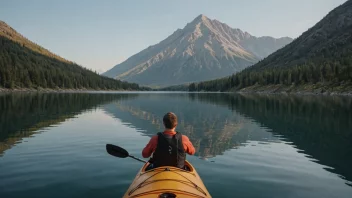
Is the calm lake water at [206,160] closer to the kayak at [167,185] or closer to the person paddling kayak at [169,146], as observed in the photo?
the person paddling kayak at [169,146]

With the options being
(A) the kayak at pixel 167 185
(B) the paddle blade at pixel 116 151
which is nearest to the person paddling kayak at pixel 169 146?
(A) the kayak at pixel 167 185

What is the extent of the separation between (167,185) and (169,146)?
1787 millimetres

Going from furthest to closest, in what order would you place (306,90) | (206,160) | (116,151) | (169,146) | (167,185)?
(306,90) → (206,160) → (116,151) → (169,146) → (167,185)

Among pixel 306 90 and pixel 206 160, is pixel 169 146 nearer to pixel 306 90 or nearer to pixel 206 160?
pixel 206 160

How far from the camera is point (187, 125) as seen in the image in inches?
1592

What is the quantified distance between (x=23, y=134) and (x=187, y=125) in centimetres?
1992

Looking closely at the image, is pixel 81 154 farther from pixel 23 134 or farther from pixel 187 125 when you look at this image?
pixel 187 125

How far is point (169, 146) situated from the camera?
11016mm

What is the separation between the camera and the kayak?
9148 millimetres

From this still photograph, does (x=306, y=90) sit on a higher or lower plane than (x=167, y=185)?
higher

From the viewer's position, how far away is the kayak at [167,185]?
9148 millimetres

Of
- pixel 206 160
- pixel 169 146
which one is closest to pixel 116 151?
pixel 169 146

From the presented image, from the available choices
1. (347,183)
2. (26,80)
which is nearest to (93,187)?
(347,183)

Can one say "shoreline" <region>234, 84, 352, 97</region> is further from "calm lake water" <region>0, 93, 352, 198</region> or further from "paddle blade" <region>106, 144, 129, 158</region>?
"paddle blade" <region>106, 144, 129, 158</region>
